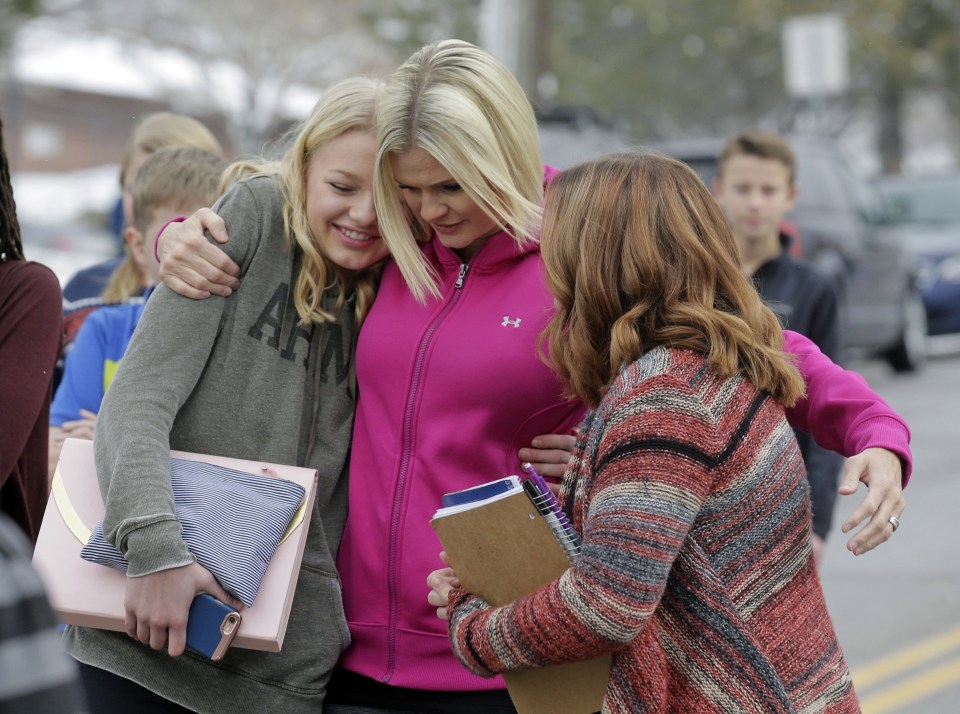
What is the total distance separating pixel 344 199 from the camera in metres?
2.61

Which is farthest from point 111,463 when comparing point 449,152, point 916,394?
point 916,394

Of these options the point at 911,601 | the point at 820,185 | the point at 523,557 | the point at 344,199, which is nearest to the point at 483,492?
the point at 523,557

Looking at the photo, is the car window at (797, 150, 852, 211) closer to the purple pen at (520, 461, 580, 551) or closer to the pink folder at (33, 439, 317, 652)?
the pink folder at (33, 439, 317, 652)

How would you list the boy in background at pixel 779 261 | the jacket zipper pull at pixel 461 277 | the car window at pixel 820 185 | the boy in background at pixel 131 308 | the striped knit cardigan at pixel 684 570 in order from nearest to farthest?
the striped knit cardigan at pixel 684 570, the jacket zipper pull at pixel 461 277, the boy in background at pixel 131 308, the boy in background at pixel 779 261, the car window at pixel 820 185

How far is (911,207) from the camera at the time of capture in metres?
16.6

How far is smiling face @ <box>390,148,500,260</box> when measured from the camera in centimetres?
251

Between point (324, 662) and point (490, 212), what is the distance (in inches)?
36.0

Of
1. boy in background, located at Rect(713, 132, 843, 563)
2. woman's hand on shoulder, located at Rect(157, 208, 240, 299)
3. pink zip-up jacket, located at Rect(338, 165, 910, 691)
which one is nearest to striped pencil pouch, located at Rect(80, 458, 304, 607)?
pink zip-up jacket, located at Rect(338, 165, 910, 691)

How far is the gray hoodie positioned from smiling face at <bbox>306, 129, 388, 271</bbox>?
0.08 metres

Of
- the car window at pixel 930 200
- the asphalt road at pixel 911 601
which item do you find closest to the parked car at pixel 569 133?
the asphalt road at pixel 911 601

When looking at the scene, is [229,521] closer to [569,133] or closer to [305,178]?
[305,178]

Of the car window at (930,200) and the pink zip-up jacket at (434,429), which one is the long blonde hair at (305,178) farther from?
the car window at (930,200)

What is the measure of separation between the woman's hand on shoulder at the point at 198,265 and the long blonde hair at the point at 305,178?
0.14m

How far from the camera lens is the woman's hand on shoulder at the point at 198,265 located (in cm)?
249
